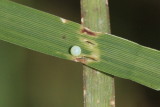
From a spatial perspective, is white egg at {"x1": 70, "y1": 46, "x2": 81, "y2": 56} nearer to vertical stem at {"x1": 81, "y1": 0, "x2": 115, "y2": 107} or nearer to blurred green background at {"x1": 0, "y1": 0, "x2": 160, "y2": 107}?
vertical stem at {"x1": 81, "y1": 0, "x2": 115, "y2": 107}

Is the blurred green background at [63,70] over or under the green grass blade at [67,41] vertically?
over

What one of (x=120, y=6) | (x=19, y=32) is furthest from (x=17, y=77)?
A: (x=19, y=32)

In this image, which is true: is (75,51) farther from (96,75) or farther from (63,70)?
(63,70)

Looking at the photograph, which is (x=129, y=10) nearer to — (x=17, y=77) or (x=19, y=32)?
(x=17, y=77)

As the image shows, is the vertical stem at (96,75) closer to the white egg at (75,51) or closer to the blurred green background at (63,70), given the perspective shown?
the white egg at (75,51)

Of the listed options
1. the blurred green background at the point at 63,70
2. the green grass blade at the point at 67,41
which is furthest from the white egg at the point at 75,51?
the blurred green background at the point at 63,70

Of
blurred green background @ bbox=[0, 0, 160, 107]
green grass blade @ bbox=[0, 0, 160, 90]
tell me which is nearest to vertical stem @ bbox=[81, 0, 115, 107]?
green grass blade @ bbox=[0, 0, 160, 90]

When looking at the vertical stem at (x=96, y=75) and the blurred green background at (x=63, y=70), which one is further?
the blurred green background at (x=63, y=70)
